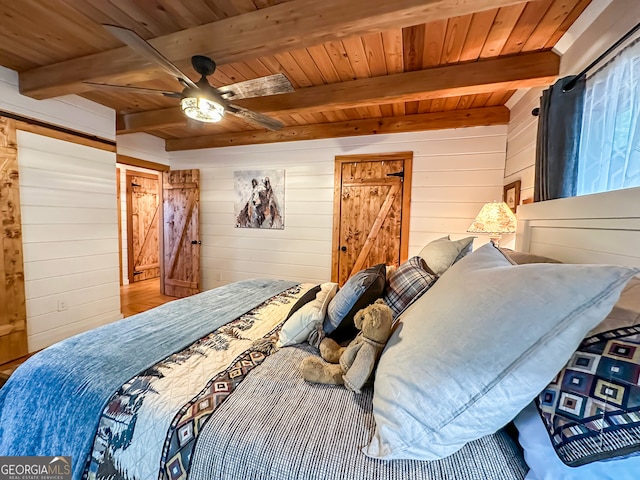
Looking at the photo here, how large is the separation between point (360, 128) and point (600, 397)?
3.37 meters

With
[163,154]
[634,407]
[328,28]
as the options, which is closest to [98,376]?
[634,407]

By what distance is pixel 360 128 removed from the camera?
3.42 m

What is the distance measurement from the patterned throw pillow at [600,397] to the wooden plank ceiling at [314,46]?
63.2 inches

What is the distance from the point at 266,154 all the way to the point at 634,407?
4.02 metres

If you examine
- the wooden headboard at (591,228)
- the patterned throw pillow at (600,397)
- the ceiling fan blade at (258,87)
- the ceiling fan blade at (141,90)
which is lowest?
the patterned throw pillow at (600,397)

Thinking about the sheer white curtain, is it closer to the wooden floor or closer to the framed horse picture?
the framed horse picture

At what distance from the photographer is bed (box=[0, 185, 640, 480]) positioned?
654 mm

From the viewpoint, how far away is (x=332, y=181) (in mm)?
3627

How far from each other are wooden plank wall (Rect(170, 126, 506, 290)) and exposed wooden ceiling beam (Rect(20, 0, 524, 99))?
1.91 meters

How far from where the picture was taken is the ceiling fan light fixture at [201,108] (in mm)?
1867

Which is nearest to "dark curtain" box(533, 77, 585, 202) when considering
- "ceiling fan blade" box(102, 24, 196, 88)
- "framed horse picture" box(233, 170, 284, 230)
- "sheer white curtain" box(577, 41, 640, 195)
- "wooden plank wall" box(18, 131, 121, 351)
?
"sheer white curtain" box(577, 41, 640, 195)

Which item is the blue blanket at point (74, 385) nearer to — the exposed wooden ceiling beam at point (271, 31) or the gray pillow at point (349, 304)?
the gray pillow at point (349, 304)

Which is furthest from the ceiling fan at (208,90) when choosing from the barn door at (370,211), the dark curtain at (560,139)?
the barn door at (370,211)

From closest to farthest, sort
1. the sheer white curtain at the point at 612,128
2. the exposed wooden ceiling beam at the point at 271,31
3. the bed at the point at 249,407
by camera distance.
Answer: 1. the bed at the point at 249,407
2. the sheer white curtain at the point at 612,128
3. the exposed wooden ceiling beam at the point at 271,31
